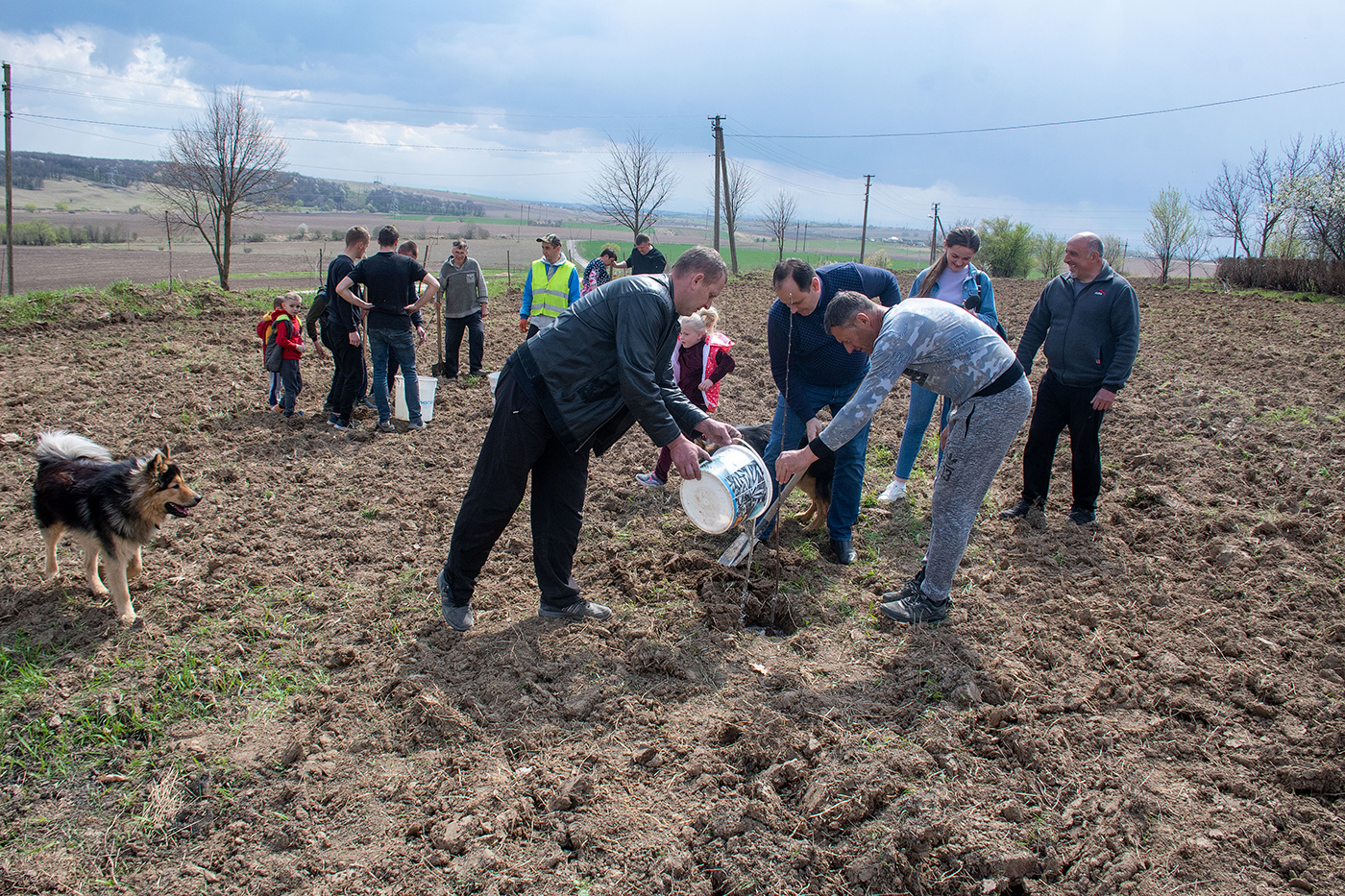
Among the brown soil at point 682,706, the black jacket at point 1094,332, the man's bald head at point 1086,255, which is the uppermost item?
the man's bald head at point 1086,255

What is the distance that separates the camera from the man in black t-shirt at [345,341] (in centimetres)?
754

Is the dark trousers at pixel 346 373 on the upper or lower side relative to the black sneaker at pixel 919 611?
upper

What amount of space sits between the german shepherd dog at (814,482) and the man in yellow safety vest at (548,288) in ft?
12.9

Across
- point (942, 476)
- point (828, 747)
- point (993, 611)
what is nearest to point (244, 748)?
point (828, 747)

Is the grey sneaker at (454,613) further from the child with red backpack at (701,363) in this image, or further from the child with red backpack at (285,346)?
the child with red backpack at (285,346)

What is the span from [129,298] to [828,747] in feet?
47.8

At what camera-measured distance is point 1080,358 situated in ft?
17.5

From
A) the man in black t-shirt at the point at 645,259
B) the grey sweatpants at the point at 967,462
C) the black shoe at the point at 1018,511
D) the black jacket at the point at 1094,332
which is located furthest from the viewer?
the man in black t-shirt at the point at 645,259

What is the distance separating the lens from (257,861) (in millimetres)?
2752

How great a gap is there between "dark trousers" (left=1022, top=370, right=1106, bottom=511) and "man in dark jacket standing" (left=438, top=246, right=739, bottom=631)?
2.84 m

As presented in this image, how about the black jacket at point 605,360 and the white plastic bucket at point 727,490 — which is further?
the white plastic bucket at point 727,490

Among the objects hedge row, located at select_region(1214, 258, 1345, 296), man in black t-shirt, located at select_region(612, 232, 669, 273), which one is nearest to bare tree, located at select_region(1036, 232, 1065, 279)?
hedge row, located at select_region(1214, 258, 1345, 296)

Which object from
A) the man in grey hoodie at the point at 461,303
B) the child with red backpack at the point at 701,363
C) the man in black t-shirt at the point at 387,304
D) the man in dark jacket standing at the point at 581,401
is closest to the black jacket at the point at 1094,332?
the child with red backpack at the point at 701,363

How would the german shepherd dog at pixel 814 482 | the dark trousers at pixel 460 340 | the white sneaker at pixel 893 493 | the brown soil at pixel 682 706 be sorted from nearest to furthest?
1. the brown soil at pixel 682 706
2. the german shepherd dog at pixel 814 482
3. the white sneaker at pixel 893 493
4. the dark trousers at pixel 460 340
